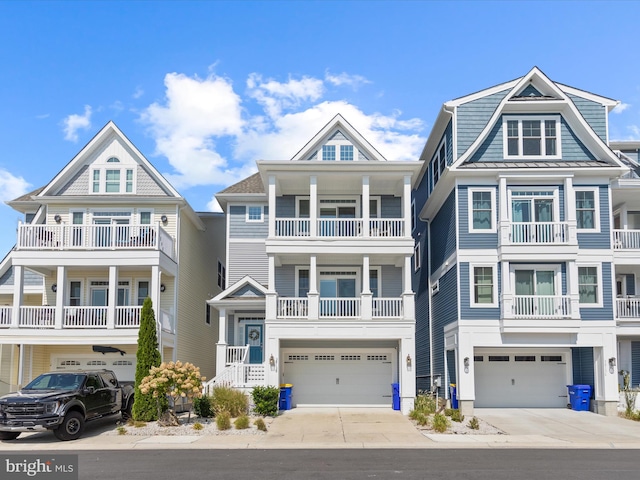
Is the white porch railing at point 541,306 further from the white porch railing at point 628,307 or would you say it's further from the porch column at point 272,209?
the porch column at point 272,209

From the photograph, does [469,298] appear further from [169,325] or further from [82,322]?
[82,322]

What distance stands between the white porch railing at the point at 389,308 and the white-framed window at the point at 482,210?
3.78 m

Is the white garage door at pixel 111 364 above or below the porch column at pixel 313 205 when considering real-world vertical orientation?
below

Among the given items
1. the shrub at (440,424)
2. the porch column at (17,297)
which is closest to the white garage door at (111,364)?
the porch column at (17,297)

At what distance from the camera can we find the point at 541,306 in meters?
23.1

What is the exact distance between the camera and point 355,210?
90.2 ft

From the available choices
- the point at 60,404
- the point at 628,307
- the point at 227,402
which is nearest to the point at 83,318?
the point at 227,402

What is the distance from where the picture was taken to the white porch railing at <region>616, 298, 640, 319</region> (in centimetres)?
2520

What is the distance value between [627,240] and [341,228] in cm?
1103

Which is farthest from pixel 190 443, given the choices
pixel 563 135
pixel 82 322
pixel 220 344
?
pixel 563 135

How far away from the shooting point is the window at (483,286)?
919 inches

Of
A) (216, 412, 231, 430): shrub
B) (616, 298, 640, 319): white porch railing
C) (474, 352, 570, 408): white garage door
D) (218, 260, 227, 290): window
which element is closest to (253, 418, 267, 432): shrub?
(216, 412, 231, 430): shrub

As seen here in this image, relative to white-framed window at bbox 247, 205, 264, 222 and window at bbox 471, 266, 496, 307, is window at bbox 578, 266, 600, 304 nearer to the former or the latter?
window at bbox 471, 266, 496, 307
